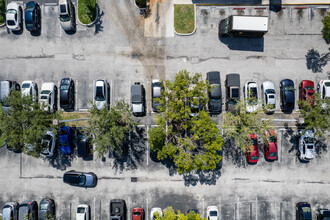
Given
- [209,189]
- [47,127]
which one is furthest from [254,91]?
[47,127]

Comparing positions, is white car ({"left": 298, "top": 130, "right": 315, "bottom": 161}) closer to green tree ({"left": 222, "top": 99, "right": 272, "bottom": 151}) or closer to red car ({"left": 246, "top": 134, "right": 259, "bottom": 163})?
green tree ({"left": 222, "top": 99, "right": 272, "bottom": 151})

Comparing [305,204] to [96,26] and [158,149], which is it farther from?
[96,26]

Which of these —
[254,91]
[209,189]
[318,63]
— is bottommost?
[209,189]

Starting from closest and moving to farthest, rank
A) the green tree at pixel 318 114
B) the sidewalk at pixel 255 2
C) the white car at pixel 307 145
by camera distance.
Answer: the green tree at pixel 318 114 < the white car at pixel 307 145 < the sidewalk at pixel 255 2

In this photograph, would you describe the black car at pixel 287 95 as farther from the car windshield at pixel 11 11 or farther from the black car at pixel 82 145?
the car windshield at pixel 11 11

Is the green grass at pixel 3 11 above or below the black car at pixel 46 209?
above

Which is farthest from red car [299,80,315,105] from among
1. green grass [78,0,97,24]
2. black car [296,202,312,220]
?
green grass [78,0,97,24]

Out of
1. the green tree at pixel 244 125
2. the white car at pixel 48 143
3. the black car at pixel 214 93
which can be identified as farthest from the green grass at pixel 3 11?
the green tree at pixel 244 125
